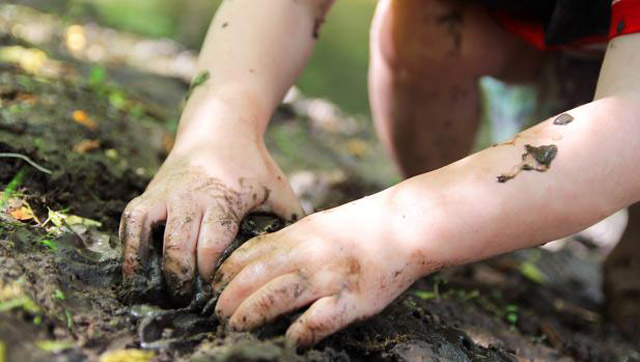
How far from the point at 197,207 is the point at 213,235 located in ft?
0.25

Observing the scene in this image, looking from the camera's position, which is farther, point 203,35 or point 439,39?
point 203,35

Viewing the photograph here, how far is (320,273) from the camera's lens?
1.21 metres

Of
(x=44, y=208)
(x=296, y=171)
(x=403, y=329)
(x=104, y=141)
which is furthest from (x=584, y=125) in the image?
(x=296, y=171)

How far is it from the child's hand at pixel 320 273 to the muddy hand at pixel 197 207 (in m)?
0.07

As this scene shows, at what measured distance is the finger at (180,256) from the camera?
1.29 meters

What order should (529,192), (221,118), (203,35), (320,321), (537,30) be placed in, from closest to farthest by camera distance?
(320,321) → (529,192) → (221,118) → (537,30) → (203,35)

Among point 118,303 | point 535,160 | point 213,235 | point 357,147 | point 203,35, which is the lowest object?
point 357,147

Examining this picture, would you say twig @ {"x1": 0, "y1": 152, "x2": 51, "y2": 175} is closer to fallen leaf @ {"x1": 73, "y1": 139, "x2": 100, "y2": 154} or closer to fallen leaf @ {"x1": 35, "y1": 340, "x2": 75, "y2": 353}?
fallen leaf @ {"x1": 73, "y1": 139, "x2": 100, "y2": 154}

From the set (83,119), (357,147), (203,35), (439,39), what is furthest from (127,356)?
(203,35)

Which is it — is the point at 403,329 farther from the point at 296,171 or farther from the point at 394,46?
the point at 296,171

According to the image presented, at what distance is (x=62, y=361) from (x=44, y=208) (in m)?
0.62

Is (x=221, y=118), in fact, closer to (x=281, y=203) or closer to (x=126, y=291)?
(x=281, y=203)

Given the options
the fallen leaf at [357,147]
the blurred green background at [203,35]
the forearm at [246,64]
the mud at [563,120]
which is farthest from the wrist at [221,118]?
the blurred green background at [203,35]

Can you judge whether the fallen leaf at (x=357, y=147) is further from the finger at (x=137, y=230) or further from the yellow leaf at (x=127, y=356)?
the yellow leaf at (x=127, y=356)
